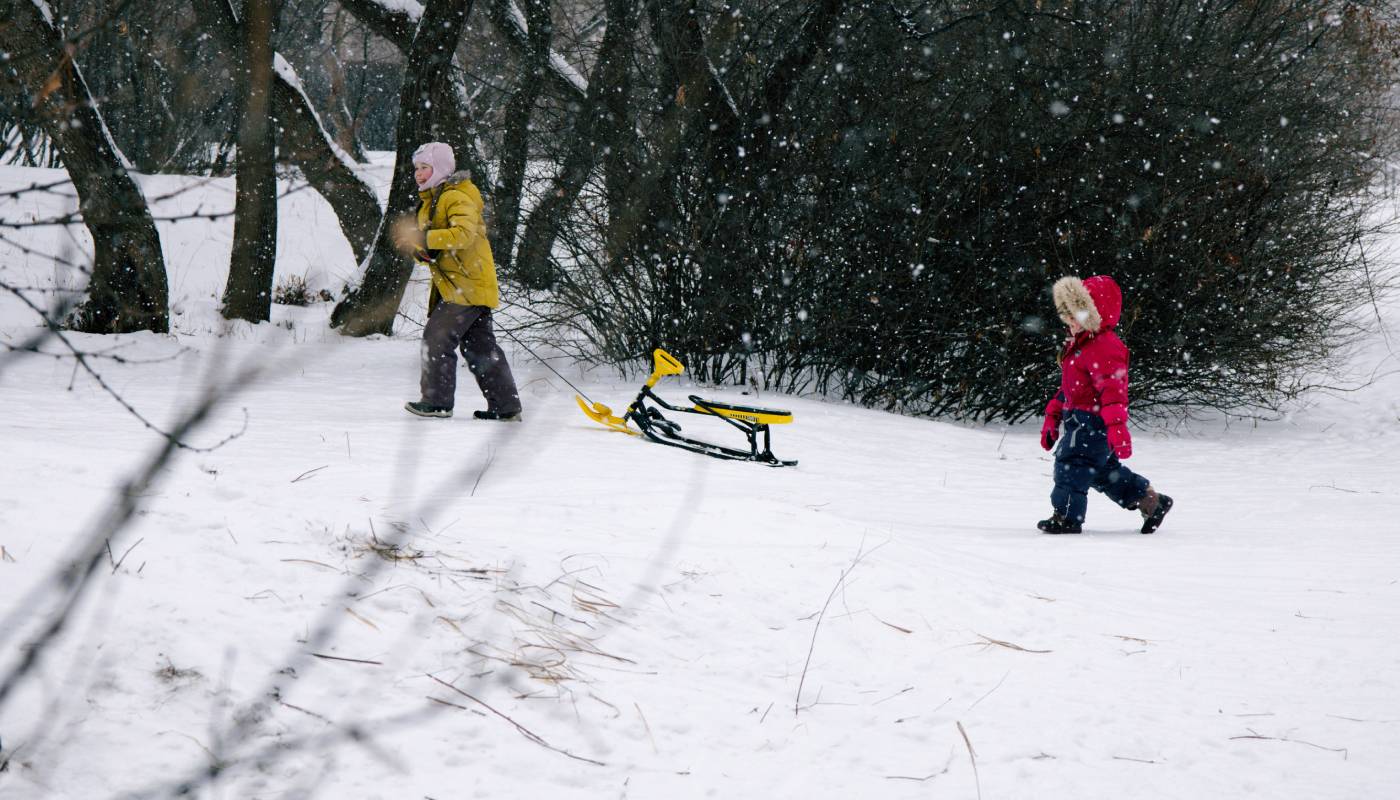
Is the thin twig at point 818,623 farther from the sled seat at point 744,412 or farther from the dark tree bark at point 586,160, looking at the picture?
the dark tree bark at point 586,160

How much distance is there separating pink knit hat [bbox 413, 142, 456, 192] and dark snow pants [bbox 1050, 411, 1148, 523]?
12.5ft

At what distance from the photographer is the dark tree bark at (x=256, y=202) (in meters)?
9.82

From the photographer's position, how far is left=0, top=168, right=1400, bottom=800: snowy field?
2363 millimetres

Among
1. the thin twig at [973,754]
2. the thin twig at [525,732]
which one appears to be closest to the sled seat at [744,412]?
the thin twig at [973,754]

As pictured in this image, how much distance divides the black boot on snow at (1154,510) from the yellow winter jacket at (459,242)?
3.87 m

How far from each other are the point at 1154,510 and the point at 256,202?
326 inches

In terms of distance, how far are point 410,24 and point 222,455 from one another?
297 inches

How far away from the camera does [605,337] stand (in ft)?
30.9

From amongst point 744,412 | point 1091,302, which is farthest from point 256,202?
point 1091,302

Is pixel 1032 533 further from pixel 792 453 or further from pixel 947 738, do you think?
pixel 947 738

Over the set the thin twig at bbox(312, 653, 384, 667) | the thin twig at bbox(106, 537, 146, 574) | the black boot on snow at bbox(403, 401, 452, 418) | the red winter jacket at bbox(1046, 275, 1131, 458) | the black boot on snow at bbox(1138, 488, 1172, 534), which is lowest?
the thin twig at bbox(312, 653, 384, 667)

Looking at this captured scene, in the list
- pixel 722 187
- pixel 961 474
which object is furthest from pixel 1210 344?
pixel 722 187

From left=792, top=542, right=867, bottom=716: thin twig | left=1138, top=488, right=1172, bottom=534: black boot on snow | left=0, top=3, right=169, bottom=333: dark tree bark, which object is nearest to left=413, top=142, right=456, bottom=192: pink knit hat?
left=0, top=3, right=169, bottom=333: dark tree bark

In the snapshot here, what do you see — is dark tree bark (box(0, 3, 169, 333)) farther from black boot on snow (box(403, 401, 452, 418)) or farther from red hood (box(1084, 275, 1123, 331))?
red hood (box(1084, 275, 1123, 331))
